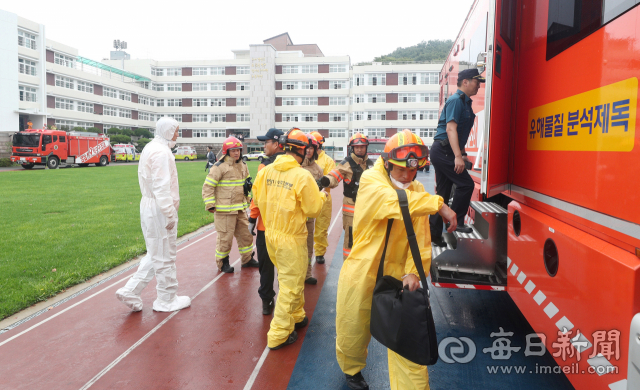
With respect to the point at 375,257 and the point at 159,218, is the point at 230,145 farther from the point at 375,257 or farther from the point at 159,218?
the point at 375,257

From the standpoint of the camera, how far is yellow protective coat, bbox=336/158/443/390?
8.44 feet

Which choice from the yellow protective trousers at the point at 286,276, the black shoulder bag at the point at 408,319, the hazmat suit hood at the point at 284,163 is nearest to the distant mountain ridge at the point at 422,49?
the hazmat suit hood at the point at 284,163

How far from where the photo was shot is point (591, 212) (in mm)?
2434

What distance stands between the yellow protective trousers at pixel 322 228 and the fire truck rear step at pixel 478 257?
2.80m

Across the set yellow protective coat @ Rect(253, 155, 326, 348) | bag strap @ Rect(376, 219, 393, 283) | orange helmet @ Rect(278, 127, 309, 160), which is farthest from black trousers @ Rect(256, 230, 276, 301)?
bag strap @ Rect(376, 219, 393, 283)

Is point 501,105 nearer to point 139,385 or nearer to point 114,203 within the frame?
point 139,385

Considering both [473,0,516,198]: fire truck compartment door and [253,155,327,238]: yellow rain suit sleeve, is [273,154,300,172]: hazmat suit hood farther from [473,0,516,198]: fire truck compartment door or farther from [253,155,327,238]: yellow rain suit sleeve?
[473,0,516,198]: fire truck compartment door

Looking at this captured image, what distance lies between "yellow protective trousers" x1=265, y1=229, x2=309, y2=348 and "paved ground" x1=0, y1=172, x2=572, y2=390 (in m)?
0.20

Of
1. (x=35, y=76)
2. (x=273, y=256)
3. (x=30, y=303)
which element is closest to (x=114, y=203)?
(x=30, y=303)

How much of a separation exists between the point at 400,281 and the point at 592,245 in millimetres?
1173

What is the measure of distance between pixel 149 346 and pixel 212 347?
646mm

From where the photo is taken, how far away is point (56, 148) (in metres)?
30.9

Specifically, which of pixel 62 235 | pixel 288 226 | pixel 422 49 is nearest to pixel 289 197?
pixel 288 226

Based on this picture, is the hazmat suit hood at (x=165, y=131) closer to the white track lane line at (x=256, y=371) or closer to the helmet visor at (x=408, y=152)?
the white track lane line at (x=256, y=371)
